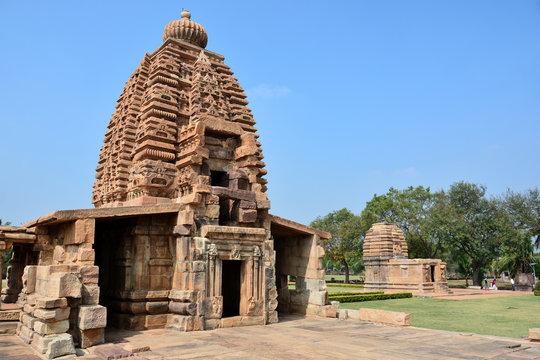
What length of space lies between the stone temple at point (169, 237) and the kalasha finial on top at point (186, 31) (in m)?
0.19

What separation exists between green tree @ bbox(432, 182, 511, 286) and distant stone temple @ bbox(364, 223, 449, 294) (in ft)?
28.1

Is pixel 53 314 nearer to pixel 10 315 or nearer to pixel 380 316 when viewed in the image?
pixel 10 315

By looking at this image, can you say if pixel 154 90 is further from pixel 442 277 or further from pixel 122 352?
pixel 442 277

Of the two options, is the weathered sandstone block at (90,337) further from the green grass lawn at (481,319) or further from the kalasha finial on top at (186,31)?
the kalasha finial on top at (186,31)

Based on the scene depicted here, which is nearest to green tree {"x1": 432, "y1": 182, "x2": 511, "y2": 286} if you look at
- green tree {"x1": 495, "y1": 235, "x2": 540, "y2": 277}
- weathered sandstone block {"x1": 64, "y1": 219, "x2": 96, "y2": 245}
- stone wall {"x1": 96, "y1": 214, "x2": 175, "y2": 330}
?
green tree {"x1": 495, "y1": 235, "x2": 540, "y2": 277}

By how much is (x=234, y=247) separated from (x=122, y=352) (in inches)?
178

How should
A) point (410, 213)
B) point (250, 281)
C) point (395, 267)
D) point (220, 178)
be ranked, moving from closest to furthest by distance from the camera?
point (250, 281) < point (220, 178) < point (395, 267) < point (410, 213)

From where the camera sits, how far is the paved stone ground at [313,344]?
8.02 metres

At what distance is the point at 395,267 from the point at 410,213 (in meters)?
14.1

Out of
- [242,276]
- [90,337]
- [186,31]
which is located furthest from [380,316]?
[186,31]

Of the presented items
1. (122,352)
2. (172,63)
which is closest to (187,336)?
(122,352)

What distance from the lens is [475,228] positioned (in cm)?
3931

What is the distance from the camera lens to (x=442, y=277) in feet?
97.5

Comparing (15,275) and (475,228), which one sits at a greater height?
(475,228)
